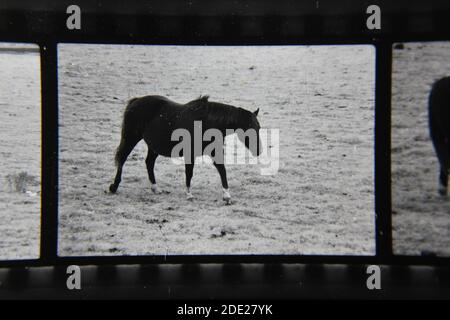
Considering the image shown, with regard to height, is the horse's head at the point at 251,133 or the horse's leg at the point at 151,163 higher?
the horse's head at the point at 251,133

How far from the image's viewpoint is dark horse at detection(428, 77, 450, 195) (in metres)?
2.72

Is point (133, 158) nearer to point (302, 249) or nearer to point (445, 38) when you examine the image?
point (302, 249)

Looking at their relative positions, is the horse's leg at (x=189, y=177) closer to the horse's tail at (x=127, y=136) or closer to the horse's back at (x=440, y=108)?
the horse's tail at (x=127, y=136)

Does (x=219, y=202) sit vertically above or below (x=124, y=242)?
above

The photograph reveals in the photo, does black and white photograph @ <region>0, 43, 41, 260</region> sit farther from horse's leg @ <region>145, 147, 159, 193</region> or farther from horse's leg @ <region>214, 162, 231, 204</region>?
horse's leg @ <region>214, 162, 231, 204</region>

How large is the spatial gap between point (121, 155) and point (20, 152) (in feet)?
1.89

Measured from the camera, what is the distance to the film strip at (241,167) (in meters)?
2.75

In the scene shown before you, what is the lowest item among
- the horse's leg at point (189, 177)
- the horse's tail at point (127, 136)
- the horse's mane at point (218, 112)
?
the horse's leg at point (189, 177)

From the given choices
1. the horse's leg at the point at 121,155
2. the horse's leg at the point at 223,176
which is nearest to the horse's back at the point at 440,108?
the horse's leg at the point at 223,176

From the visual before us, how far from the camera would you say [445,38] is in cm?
272

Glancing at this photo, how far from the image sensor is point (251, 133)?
2.86 m
